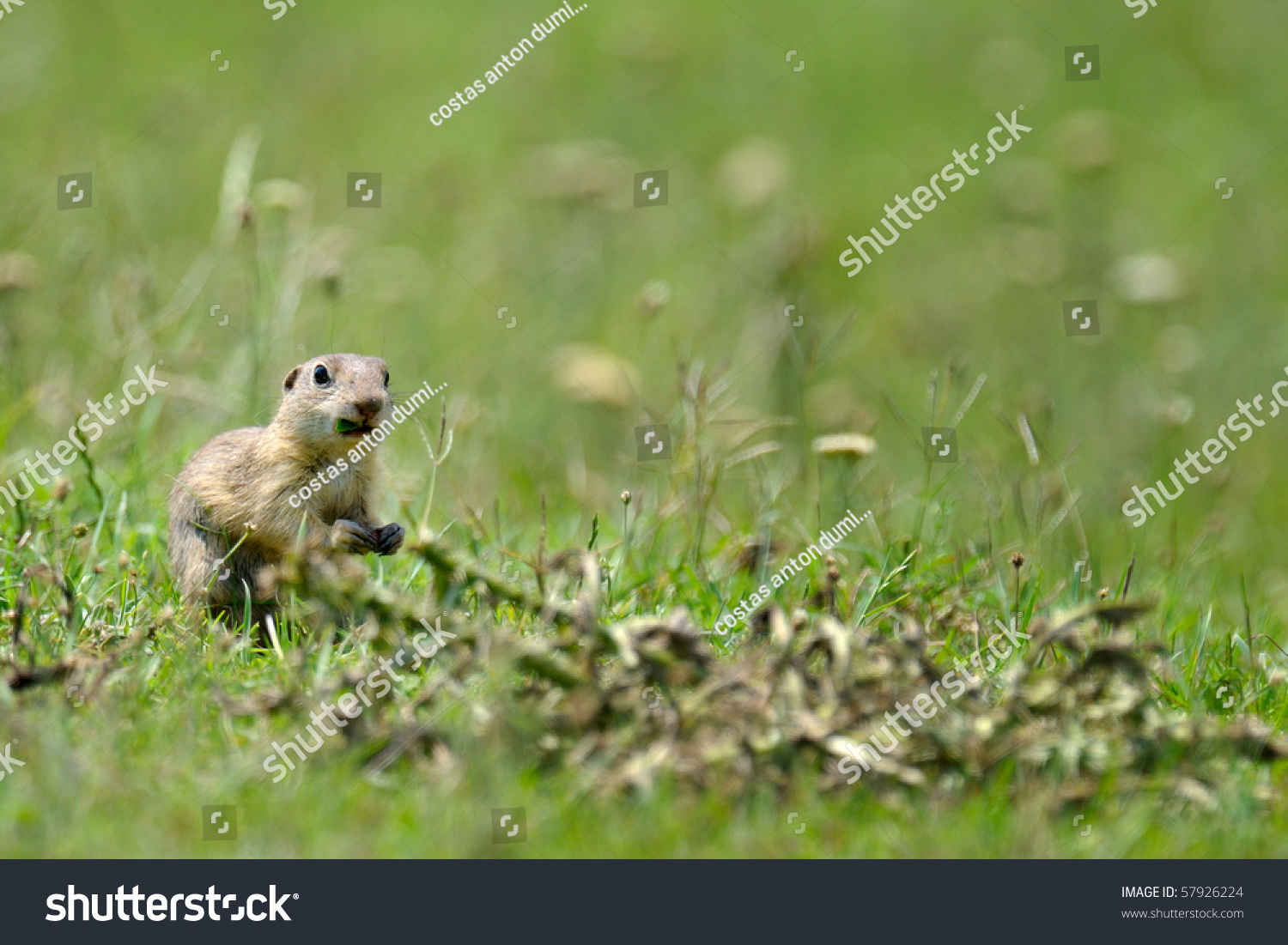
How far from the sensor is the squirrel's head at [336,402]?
5316 mm

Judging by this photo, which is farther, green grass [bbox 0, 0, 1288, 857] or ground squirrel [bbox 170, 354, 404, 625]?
ground squirrel [bbox 170, 354, 404, 625]

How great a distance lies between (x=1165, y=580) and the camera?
6.10 m

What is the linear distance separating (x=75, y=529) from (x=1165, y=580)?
440cm

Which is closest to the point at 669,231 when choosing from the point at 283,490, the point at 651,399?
the point at 651,399

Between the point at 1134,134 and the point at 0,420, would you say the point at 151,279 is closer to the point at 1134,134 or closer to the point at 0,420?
the point at 0,420

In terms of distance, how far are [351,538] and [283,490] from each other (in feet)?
1.41

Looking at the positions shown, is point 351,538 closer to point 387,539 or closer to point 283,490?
point 387,539

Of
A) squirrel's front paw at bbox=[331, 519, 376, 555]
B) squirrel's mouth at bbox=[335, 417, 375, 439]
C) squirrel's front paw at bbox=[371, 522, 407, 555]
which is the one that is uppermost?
squirrel's mouth at bbox=[335, 417, 375, 439]

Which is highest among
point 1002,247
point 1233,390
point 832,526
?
point 832,526

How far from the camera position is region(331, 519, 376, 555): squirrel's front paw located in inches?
201

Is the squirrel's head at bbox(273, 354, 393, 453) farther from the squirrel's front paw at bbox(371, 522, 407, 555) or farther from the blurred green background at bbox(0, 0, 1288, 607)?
the blurred green background at bbox(0, 0, 1288, 607)

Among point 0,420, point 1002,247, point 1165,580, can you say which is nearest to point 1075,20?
point 1002,247

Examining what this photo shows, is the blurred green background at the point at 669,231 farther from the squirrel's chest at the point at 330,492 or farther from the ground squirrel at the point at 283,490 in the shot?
the squirrel's chest at the point at 330,492

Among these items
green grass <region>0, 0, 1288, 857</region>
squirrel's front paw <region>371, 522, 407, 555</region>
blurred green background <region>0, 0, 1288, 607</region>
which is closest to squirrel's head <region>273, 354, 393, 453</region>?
green grass <region>0, 0, 1288, 857</region>
